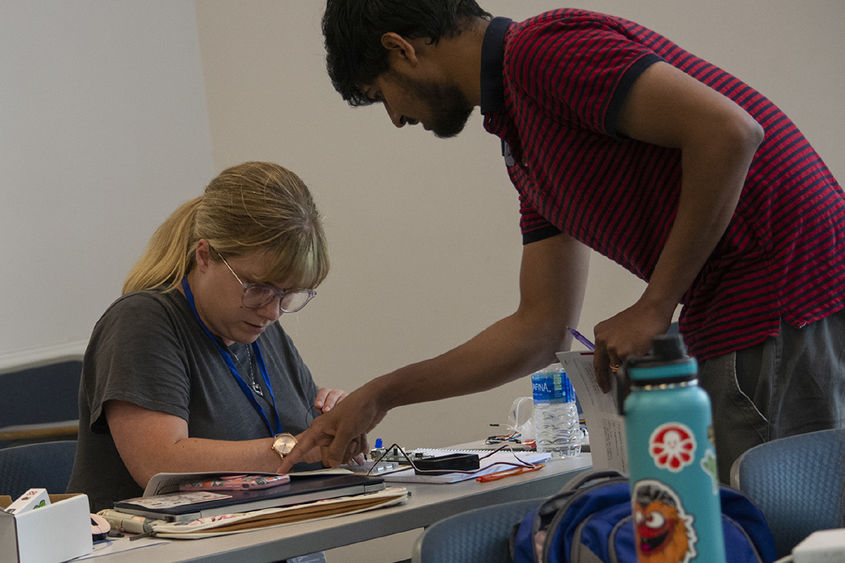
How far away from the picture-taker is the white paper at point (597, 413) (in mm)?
1494

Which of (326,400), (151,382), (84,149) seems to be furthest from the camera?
(84,149)

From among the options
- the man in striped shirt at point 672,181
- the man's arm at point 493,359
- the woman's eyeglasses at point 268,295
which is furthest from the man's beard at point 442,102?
the woman's eyeglasses at point 268,295

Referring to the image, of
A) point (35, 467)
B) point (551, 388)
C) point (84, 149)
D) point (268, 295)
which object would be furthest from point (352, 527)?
point (84, 149)

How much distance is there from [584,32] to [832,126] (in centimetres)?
182

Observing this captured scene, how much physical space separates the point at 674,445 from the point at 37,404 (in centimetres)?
348

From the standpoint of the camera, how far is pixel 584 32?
1321mm

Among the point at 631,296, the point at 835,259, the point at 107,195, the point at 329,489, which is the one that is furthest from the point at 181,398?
the point at 107,195

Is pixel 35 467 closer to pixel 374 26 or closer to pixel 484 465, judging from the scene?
pixel 484 465

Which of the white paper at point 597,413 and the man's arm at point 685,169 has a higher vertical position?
the man's arm at point 685,169

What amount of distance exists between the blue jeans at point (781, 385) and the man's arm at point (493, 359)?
1.57 ft

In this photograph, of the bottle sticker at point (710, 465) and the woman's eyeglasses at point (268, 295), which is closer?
the bottle sticker at point (710, 465)

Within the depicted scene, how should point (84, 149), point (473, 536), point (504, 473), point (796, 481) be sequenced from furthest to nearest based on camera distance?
point (84, 149)
point (504, 473)
point (796, 481)
point (473, 536)

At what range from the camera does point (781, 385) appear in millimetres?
1324

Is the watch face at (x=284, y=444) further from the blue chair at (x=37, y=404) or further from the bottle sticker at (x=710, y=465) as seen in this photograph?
the blue chair at (x=37, y=404)
